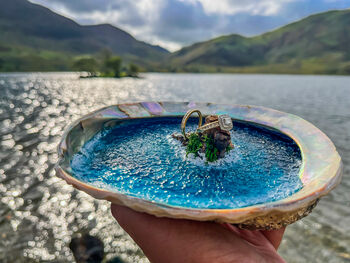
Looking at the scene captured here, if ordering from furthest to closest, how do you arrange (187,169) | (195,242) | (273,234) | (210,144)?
(210,144) < (187,169) < (273,234) < (195,242)

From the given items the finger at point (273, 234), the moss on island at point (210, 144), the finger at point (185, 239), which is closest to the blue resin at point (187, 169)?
the moss on island at point (210, 144)

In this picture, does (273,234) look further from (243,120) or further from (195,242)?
(243,120)

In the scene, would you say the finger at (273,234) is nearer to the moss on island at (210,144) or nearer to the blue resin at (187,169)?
the blue resin at (187,169)

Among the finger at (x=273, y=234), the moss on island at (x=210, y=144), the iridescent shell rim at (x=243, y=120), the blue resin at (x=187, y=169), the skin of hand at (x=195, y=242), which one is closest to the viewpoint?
the iridescent shell rim at (x=243, y=120)

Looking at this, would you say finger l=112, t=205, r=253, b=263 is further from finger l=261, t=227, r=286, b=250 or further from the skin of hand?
finger l=261, t=227, r=286, b=250

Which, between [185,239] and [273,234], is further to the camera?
[273,234]

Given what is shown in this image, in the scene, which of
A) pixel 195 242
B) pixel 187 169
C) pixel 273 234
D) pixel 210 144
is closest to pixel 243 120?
pixel 210 144

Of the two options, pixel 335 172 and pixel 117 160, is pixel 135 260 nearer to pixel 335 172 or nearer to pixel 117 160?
pixel 117 160
